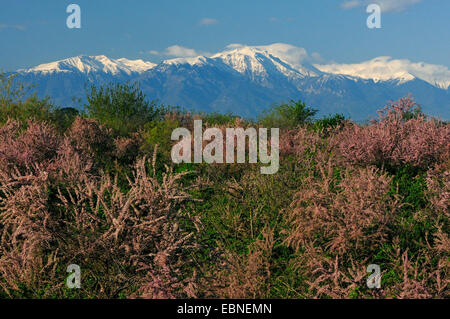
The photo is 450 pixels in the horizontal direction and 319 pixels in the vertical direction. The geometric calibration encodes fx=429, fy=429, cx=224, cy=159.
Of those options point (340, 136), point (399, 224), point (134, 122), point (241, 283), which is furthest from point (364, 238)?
point (134, 122)

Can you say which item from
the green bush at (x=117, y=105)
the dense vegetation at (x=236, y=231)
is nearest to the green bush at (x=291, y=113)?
the green bush at (x=117, y=105)

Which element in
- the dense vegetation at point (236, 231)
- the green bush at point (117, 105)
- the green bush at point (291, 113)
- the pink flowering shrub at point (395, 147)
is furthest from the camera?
the green bush at point (291, 113)

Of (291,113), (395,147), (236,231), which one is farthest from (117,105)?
(236,231)

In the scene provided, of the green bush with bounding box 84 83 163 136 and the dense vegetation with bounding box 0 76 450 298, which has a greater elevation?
the green bush with bounding box 84 83 163 136

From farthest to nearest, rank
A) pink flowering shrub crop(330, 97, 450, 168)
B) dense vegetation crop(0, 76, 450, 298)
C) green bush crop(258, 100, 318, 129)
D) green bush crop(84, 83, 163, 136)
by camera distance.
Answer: green bush crop(258, 100, 318, 129)
green bush crop(84, 83, 163, 136)
pink flowering shrub crop(330, 97, 450, 168)
dense vegetation crop(0, 76, 450, 298)

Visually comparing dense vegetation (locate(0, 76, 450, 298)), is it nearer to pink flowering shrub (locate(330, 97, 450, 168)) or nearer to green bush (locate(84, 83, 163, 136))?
pink flowering shrub (locate(330, 97, 450, 168))

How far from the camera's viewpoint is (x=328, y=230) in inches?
230

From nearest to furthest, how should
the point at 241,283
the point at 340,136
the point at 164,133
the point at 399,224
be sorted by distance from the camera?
1. the point at 241,283
2. the point at 399,224
3. the point at 340,136
4. the point at 164,133

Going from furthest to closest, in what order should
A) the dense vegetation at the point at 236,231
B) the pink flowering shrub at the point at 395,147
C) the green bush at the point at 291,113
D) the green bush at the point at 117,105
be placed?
the green bush at the point at 291,113 → the green bush at the point at 117,105 → the pink flowering shrub at the point at 395,147 → the dense vegetation at the point at 236,231

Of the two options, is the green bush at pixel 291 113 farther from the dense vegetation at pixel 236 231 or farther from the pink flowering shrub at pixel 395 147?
the dense vegetation at pixel 236 231

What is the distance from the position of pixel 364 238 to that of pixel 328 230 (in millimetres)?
478

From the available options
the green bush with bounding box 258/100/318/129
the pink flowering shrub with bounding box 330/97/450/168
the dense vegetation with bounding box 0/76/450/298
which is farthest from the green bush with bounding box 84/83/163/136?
the pink flowering shrub with bounding box 330/97/450/168

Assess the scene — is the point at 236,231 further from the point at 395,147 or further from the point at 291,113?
the point at 291,113

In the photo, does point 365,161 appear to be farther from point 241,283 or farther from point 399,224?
point 241,283
